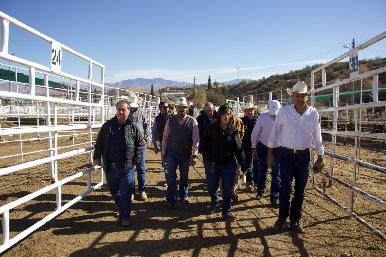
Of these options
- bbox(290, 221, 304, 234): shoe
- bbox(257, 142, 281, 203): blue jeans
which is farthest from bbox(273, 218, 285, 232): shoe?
bbox(257, 142, 281, 203): blue jeans

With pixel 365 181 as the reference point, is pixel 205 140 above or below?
above

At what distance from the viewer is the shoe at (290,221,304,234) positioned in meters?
5.31

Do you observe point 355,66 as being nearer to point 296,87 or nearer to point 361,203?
point 296,87

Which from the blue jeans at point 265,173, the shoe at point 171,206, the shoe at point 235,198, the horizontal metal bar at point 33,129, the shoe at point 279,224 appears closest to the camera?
the horizontal metal bar at point 33,129

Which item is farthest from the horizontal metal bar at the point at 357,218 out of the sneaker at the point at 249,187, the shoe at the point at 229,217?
the shoe at the point at 229,217

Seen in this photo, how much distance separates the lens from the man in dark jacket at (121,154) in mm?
5707

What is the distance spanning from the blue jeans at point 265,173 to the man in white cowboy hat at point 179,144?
1406mm

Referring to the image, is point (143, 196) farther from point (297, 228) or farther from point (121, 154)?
point (297, 228)

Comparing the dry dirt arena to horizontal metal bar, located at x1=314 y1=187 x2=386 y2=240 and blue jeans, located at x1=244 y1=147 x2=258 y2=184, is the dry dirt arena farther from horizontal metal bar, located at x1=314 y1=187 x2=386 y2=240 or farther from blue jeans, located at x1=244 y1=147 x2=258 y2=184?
blue jeans, located at x1=244 y1=147 x2=258 y2=184

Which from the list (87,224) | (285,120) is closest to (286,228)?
(285,120)

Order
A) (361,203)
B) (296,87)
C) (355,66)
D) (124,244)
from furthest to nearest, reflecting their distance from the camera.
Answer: (361,203), (355,66), (296,87), (124,244)

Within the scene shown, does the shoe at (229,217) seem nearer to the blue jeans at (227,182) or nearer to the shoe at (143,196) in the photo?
the blue jeans at (227,182)

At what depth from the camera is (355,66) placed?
5820 mm

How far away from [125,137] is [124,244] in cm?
156
